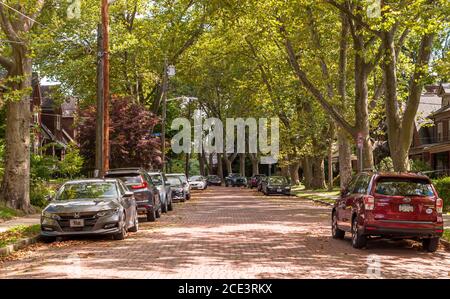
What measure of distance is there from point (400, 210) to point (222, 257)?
4.10 metres

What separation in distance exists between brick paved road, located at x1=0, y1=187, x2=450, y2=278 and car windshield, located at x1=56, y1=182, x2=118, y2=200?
4.10 feet

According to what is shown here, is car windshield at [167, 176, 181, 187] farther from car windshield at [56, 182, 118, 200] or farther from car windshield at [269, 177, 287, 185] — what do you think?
car windshield at [56, 182, 118, 200]

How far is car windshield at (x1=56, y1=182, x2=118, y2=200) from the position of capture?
58.2ft

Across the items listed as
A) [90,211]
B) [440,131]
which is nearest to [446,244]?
[90,211]

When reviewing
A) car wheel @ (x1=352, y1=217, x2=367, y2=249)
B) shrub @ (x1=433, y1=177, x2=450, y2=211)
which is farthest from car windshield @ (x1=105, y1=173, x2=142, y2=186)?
shrub @ (x1=433, y1=177, x2=450, y2=211)

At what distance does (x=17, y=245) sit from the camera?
1554 centimetres

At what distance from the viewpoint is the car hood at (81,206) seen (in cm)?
1650

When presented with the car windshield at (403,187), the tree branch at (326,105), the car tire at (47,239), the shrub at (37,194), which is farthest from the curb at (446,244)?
the shrub at (37,194)

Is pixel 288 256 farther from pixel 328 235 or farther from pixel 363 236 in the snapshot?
pixel 328 235

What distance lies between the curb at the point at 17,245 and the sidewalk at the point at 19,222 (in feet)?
6.97

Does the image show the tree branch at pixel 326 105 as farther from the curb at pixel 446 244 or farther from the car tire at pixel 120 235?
the car tire at pixel 120 235

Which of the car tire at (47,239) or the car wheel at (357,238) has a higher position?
the car wheel at (357,238)

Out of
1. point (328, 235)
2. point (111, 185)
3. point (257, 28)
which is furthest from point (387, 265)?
point (257, 28)

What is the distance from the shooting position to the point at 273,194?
4938cm
